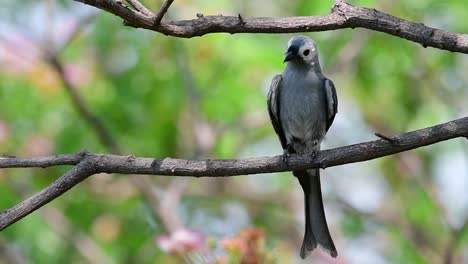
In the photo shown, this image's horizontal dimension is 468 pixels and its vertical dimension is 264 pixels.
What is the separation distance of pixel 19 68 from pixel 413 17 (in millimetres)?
2783

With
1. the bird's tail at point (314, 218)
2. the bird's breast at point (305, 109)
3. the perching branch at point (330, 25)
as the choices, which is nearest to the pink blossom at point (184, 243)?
the bird's tail at point (314, 218)

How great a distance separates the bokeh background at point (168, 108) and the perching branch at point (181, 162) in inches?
92.3

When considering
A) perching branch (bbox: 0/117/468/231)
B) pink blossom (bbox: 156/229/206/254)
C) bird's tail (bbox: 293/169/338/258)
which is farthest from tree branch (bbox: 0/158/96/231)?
bird's tail (bbox: 293/169/338/258)

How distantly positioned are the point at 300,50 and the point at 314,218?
2.82 ft

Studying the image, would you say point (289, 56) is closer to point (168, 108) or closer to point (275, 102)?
point (275, 102)

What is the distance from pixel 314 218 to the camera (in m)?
4.64

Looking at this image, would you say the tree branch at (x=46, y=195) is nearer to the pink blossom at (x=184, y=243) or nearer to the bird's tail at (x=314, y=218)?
the pink blossom at (x=184, y=243)

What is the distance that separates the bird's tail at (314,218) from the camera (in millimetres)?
4441

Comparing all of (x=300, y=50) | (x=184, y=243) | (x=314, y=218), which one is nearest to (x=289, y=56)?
(x=300, y=50)

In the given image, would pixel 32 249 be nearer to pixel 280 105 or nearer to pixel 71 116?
pixel 71 116

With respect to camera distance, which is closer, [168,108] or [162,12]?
[162,12]

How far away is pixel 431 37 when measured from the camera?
315 cm

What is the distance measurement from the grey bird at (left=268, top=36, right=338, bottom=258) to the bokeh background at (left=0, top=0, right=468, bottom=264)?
102 centimetres

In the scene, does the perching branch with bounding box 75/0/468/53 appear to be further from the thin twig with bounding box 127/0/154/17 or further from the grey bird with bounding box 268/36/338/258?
the grey bird with bounding box 268/36/338/258
